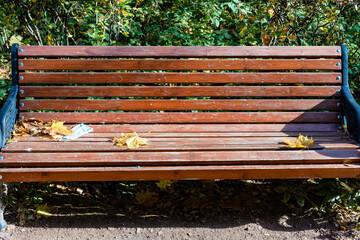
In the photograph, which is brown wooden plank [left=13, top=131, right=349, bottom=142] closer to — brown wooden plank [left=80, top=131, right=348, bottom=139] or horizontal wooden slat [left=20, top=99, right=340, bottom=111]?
brown wooden plank [left=80, top=131, right=348, bottom=139]

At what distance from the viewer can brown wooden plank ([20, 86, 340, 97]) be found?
3338 millimetres

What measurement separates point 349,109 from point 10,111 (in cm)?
273

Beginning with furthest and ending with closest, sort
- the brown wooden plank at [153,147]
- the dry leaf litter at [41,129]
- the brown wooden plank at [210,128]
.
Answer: the brown wooden plank at [210,128] < the dry leaf litter at [41,129] < the brown wooden plank at [153,147]

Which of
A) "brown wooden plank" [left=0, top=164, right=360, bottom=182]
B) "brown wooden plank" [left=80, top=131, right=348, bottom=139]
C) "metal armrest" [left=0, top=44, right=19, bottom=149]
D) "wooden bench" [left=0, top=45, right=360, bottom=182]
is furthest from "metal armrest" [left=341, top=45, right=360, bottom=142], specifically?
"metal armrest" [left=0, top=44, right=19, bottom=149]

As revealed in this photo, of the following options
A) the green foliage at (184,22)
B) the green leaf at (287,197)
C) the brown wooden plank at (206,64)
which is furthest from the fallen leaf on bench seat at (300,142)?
the green foliage at (184,22)

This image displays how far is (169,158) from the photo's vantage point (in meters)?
2.66

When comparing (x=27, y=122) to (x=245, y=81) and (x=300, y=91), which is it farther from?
(x=300, y=91)

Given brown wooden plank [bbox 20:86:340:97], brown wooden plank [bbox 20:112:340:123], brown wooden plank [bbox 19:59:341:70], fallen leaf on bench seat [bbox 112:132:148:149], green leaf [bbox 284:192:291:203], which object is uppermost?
brown wooden plank [bbox 19:59:341:70]

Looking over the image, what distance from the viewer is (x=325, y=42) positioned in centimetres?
486

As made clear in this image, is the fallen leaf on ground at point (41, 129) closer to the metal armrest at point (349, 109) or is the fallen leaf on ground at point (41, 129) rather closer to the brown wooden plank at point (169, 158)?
the brown wooden plank at point (169, 158)

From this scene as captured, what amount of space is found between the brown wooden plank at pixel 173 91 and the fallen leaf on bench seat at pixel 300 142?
55 cm

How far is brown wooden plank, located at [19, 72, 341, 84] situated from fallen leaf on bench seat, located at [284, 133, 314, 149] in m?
0.63

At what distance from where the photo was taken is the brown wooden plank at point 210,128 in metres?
3.29

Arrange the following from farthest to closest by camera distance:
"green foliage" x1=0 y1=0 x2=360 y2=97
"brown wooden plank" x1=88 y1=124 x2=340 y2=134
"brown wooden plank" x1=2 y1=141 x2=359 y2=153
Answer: "green foliage" x1=0 y1=0 x2=360 y2=97 → "brown wooden plank" x1=88 y1=124 x2=340 y2=134 → "brown wooden plank" x1=2 y1=141 x2=359 y2=153
